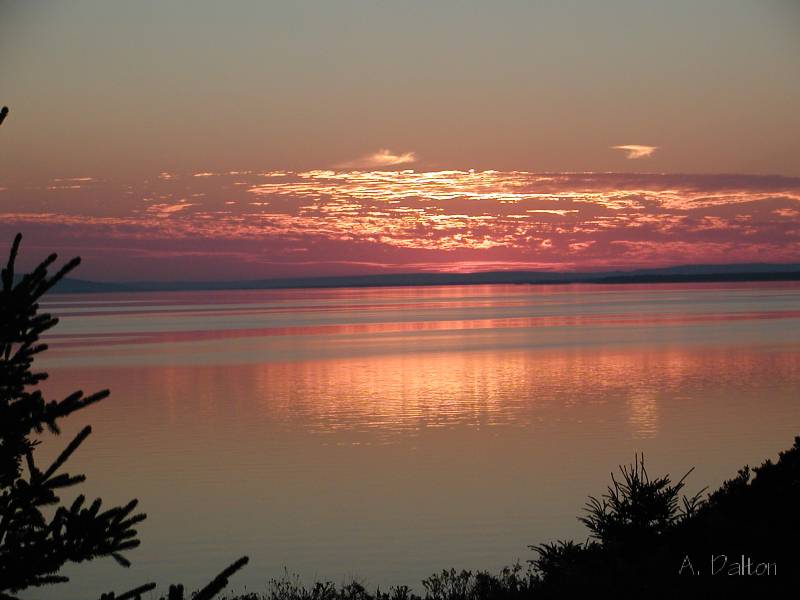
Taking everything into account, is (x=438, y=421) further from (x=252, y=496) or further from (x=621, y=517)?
(x=621, y=517)

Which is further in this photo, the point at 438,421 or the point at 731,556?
the point at 438,421

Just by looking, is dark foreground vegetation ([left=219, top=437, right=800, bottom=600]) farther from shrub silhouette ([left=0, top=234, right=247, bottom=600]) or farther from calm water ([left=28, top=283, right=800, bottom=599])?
shrub silhouette ([left=0, top=234, right=247, bottom=600])

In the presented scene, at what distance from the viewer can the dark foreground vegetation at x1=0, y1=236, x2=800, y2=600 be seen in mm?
5090

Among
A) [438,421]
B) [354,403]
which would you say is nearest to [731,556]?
[438,421]

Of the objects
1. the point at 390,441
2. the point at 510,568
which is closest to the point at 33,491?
the point at 510,568

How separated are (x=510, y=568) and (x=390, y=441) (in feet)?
39.8

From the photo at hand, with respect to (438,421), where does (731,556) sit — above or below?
above

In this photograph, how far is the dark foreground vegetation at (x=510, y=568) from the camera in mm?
5090

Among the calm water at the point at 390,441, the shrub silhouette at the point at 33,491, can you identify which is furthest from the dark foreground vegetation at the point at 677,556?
the shrub silhouette at the point at 33,491

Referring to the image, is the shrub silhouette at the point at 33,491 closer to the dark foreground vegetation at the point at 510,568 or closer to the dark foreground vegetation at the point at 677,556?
the dark foreground vegetation at the point at 510,568

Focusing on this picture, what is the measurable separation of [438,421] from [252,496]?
35.5ft

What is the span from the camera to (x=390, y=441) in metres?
29.0

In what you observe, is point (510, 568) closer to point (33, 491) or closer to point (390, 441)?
point (390, 441)

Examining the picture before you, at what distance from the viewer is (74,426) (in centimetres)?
3116
